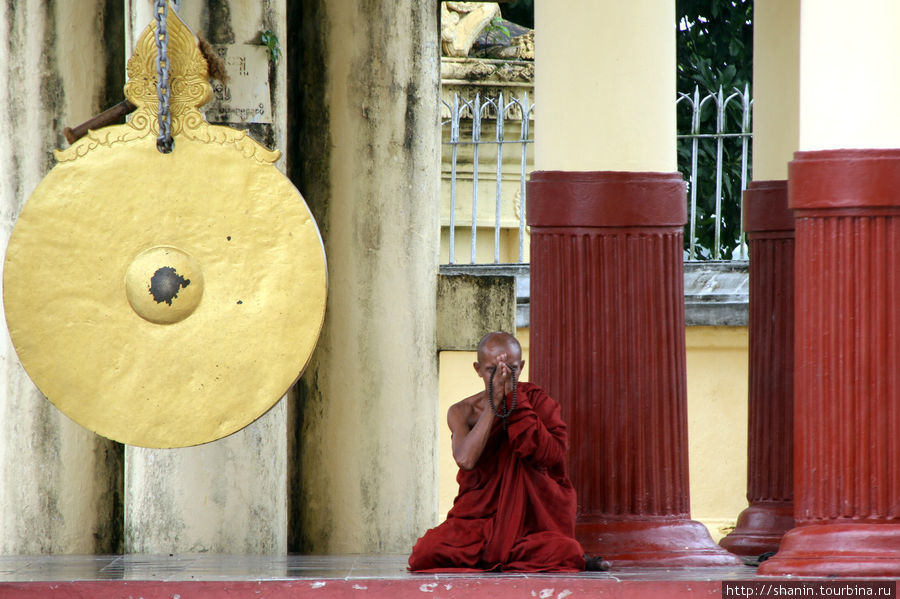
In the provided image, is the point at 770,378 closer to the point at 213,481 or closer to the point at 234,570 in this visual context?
the point at 213,481

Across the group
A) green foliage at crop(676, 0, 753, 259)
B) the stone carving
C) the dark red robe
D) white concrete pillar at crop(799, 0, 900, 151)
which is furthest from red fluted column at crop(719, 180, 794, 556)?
the stone carving

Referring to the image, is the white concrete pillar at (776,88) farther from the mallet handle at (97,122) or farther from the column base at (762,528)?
the mallet handle at (97,122)

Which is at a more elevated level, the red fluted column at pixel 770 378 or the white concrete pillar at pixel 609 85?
the white concrete pillar at pixel 609 85

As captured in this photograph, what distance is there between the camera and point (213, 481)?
28.3 ft

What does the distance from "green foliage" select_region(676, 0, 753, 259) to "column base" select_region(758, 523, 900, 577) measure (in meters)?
6.42

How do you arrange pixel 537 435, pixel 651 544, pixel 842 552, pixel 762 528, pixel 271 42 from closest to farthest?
pixel 842 552 < pixel 537 435 < pixel 651 544 < pixel 271 42 < pixel 762 528

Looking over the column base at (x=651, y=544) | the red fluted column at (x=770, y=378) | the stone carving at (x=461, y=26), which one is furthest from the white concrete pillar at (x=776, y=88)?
the stone carving at (x=461, y=26)

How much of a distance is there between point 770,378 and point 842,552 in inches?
108

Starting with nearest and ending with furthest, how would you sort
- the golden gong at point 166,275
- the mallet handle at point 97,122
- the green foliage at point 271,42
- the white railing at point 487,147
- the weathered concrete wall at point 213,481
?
the golden gong at point 166,275, the mallet handle at point 97,122, the weathered concrete wall at point 213,481, the green foliage at point 271,42, the white railing at point 487,147

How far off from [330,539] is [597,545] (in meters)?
2.29

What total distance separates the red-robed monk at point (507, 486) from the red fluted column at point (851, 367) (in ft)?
3.30

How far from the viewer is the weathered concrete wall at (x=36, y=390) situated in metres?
8.83

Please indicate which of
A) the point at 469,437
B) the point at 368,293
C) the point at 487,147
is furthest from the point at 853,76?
the point at 487,147

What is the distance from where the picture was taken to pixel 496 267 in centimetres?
1192
